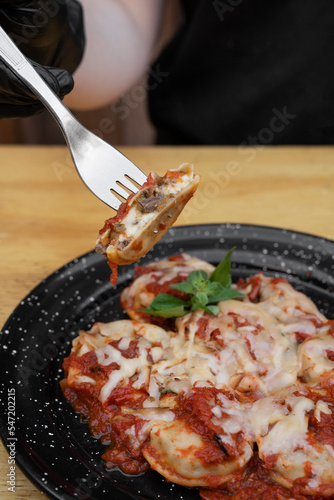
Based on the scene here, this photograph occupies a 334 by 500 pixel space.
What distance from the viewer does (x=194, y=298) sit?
1417mm

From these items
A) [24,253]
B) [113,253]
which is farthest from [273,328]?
[24,253]

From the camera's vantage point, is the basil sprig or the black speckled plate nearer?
the black speckled plate

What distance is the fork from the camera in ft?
3.94

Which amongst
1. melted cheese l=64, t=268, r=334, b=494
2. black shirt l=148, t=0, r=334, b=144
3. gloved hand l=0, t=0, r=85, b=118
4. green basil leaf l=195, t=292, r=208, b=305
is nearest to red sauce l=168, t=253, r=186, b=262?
melted cheese l=64, t=268, r=334, b=494

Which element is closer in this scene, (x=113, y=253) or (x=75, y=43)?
(x=113, y=253)

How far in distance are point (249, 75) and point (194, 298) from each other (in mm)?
1296

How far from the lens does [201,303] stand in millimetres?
1386

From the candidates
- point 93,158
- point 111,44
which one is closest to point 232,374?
point 93,158

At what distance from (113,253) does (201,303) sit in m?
0.31

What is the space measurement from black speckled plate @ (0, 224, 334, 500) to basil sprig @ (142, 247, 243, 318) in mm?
197

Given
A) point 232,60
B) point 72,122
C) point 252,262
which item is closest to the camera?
point 72,122

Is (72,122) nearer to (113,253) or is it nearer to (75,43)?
(113,253)

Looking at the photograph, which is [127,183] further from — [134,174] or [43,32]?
[43,32]

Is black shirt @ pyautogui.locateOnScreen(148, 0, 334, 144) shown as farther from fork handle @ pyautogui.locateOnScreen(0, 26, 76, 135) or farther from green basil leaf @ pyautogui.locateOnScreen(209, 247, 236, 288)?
fork handle @ pyautogui.locateOnScreen(0, 26, 76, 135)
